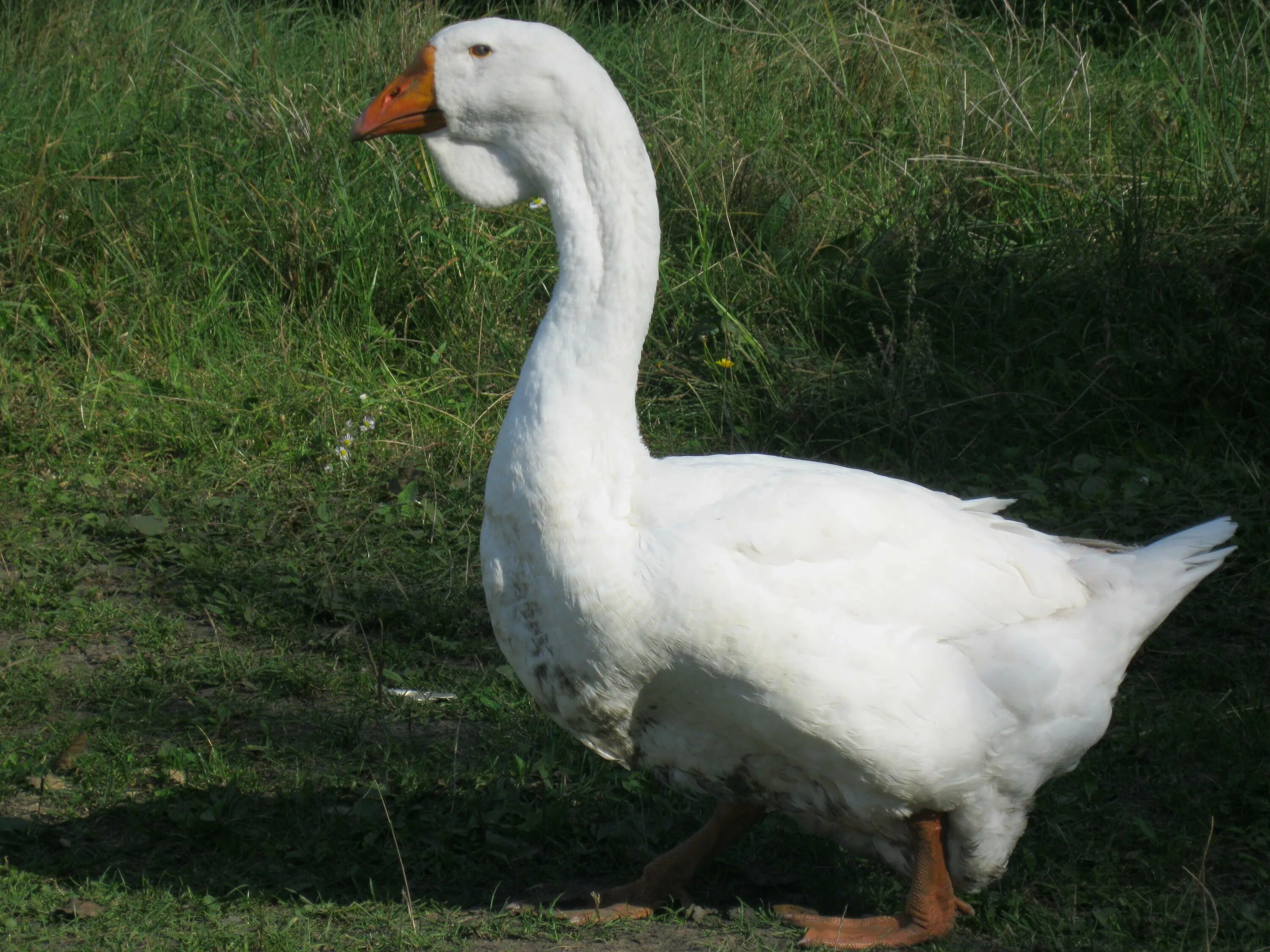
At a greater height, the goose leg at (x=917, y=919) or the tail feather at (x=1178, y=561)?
the tail feather at (x=1178, y=561)

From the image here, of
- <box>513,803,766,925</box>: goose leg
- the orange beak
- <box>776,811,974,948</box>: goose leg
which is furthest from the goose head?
<box>776,811,974,948</box>: goose leg

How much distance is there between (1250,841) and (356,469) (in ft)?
10.6

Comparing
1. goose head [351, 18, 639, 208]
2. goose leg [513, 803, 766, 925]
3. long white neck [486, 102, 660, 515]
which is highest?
goose head [351, 18, 639, 208]

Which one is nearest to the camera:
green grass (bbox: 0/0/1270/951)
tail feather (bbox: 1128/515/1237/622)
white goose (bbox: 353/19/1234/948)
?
white goose (bbox: 353/19/1234/948)

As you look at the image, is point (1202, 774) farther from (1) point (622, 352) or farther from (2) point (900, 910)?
(1) point (622, 352)

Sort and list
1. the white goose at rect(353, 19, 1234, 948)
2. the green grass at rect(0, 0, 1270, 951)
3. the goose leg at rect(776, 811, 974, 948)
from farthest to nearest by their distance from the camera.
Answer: the green grass at rect(0, 0, 1270, 951) < the goose leg at rect(776, 811, 974, 948) < the white goose at rect(353, 19, 1234, 948)

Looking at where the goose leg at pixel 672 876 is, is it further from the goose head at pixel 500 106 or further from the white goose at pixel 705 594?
the goose head at pixel 500 106

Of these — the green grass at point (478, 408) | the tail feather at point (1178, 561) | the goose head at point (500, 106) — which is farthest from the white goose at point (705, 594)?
the green grass at point (478, 408)

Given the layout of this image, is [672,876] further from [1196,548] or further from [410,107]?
[410,107]

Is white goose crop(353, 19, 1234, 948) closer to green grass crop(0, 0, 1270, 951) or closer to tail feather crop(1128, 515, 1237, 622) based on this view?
tail feather crop(1128, 515, 1237, 622)

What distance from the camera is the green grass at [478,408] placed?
318 centimetres

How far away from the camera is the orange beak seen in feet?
8.70

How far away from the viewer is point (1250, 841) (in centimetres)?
315

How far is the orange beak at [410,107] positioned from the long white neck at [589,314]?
0.73ft
